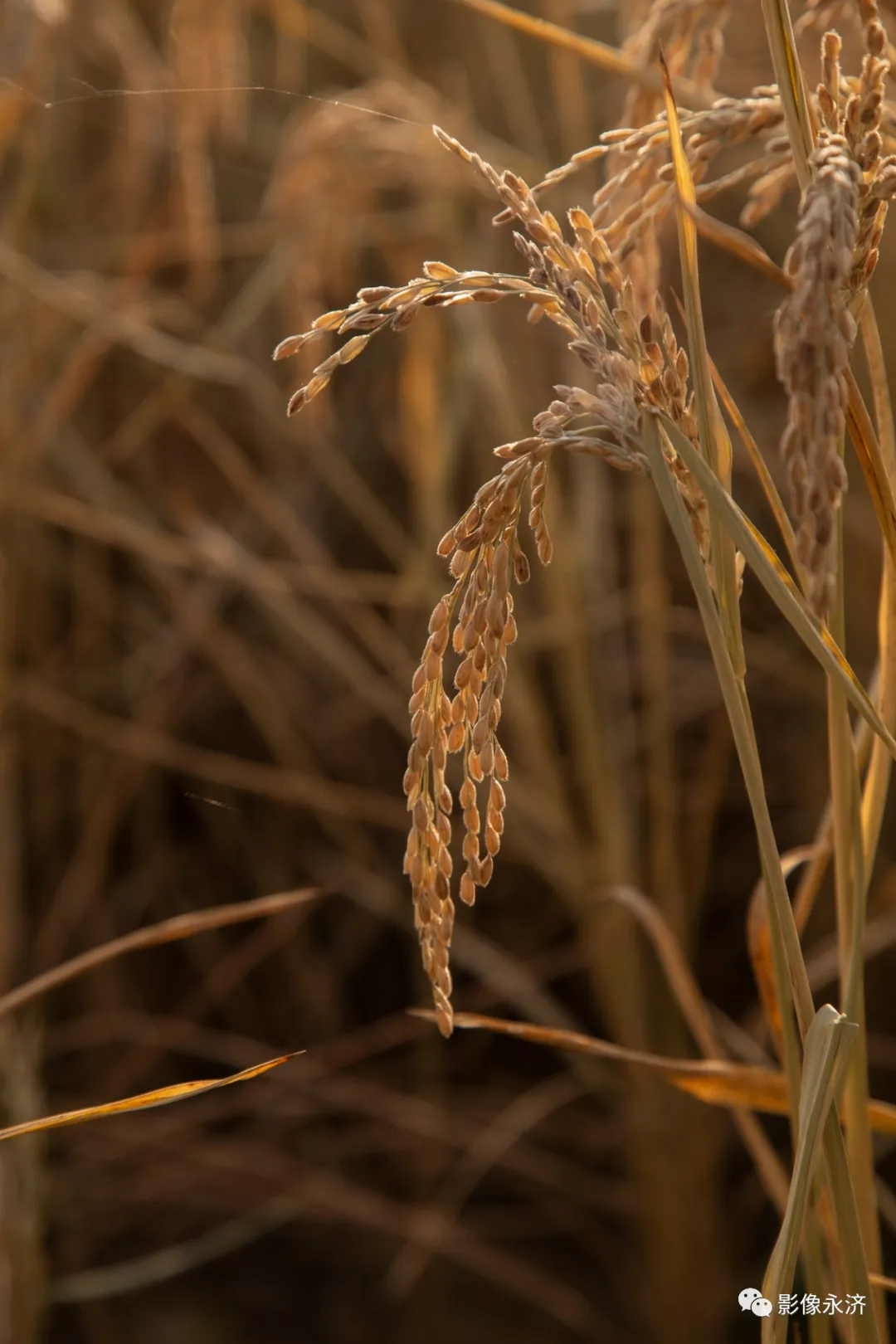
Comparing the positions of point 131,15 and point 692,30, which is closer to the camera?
point 692,30

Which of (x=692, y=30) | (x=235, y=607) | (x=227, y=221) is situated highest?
(x=227, y=221)

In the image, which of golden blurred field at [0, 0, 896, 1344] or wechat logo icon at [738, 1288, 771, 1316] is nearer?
wechat logo icon at [738, 1288, 771, 1316]

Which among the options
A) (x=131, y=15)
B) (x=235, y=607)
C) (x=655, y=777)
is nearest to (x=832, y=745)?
(x=655, y=777)

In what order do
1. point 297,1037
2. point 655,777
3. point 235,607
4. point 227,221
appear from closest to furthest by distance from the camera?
point 655,777, point 297,1037, point 235,607, point 227,221

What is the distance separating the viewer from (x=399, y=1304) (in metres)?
1.15

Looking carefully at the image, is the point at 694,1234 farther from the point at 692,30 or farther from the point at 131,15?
the point at 131,15

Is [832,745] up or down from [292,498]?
down

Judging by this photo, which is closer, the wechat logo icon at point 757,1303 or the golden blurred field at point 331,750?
the wechat logo icon at point 757,1303

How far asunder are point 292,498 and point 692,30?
93cm

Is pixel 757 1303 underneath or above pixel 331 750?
underneath

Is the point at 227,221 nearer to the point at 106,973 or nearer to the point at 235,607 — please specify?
the point at 235,607

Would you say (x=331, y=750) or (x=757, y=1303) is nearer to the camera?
(x=757, y=1303)

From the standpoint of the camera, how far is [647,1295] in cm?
102

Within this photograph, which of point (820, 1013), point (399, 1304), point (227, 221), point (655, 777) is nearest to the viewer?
point (820, 1013)
